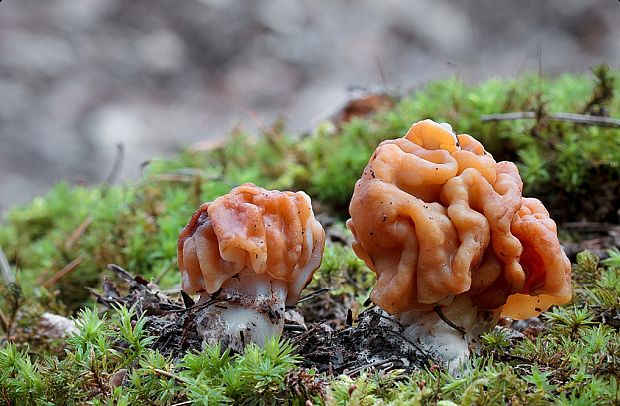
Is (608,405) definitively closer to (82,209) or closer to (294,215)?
(294,215)

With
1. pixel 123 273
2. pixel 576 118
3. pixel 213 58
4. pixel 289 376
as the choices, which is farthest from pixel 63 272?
pixel 213 58

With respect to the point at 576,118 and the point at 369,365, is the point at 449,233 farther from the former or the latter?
the point at 576,118

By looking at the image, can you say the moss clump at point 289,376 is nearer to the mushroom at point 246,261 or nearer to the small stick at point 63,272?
the mushroom at point 246,261

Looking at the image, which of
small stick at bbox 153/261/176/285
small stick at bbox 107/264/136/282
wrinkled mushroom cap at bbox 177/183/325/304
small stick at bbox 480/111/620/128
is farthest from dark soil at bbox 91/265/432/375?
small stick at bbox 480/111/620/128

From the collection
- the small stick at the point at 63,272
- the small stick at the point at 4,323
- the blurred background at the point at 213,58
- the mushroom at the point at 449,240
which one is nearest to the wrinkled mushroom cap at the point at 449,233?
the mushroom at the point at 449,240

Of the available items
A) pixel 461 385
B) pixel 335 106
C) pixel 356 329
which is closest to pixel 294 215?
pixel 356 329

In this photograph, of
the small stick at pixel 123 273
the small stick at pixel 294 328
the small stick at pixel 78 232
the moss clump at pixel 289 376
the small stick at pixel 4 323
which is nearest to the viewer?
the moss clump at pixel 289 376

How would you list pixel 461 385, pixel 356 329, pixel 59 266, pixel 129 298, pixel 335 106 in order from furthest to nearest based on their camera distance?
pixel 335 106
pixel 59 266
pixel 129 298
pixel 356 329
pixel 461 385
